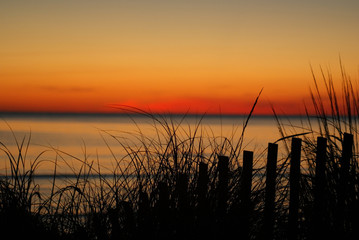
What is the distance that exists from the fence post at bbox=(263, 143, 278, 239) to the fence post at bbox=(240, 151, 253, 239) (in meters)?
0.08

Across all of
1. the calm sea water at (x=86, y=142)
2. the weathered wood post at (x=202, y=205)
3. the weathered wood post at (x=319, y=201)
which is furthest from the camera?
the calm sea water at (x=86, y=142)

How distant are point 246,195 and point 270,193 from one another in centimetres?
11

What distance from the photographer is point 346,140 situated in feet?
6.35

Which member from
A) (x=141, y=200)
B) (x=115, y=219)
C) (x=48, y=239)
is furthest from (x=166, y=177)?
(x=48, y=239)

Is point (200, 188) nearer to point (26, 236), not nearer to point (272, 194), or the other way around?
point (272, 194)

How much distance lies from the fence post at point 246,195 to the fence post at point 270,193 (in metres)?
0.08

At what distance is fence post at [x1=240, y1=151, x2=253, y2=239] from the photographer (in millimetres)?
2010

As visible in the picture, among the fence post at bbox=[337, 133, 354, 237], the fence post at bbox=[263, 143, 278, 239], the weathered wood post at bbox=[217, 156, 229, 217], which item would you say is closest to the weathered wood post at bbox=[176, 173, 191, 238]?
the weathered wood post at bbox=[217, 156, 229, 217]

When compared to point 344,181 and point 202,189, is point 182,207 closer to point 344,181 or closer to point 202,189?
point 202,189

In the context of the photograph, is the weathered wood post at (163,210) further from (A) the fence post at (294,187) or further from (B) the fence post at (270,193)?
(A) the fence post at (294,187)

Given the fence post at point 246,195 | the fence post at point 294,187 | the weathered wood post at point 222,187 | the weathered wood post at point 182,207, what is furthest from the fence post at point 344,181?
the weathered wood post at point 182,207

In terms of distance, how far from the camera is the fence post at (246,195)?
6.59 ft

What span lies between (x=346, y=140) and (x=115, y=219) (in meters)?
1.16

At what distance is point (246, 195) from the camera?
2.06 meters
